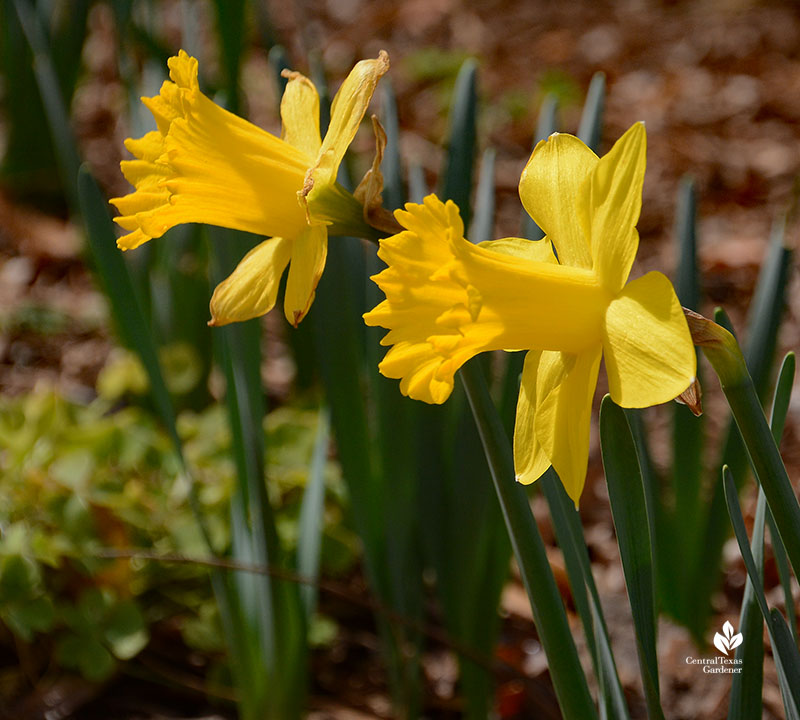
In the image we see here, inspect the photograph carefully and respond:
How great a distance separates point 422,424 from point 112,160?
2.24m

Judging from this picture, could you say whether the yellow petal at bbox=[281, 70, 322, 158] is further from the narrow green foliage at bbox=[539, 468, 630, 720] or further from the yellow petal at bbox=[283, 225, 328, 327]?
the narrow green foliage at bbox=[539, 468, 630, 720]

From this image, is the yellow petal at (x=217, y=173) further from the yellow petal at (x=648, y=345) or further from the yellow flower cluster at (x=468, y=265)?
the yellow petal at (x=648, y=345)

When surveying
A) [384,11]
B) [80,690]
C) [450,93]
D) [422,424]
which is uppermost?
[384,11]

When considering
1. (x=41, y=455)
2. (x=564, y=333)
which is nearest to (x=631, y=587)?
(x=564, y=333)

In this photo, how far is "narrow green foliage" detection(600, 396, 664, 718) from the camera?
2.01ft

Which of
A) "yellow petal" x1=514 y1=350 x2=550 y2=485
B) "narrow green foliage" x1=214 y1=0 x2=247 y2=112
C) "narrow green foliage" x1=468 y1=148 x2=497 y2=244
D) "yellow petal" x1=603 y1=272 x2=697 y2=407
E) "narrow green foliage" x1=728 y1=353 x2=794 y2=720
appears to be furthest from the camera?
"narrow green foliage" x1=214 y1=0 x2=247 y2=112

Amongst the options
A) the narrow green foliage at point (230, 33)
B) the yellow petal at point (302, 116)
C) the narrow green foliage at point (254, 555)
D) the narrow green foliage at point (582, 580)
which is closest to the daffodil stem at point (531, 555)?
the narrow green foliage at point (582, 580)

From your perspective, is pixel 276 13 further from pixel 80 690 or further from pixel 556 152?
pixel 556 152

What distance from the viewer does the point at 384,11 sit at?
3816mm

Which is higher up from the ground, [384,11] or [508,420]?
[384,11]

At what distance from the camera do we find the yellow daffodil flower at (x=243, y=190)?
0.67 m

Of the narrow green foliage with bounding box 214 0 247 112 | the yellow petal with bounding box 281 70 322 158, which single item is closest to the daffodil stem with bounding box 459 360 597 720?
the yellow petal with bounding box 281 70 322 158

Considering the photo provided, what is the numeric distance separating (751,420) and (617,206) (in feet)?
0.54

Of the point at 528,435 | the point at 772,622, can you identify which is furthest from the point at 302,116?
the point at 772,622
